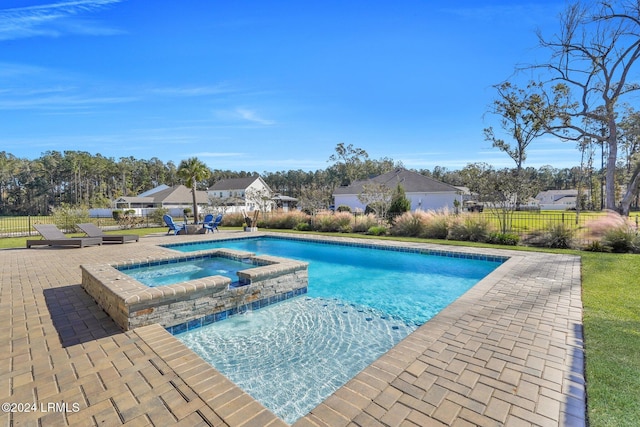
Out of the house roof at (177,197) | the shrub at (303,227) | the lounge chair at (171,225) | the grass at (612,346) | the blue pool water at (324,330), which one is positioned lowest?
the blue pool water at (324,330)

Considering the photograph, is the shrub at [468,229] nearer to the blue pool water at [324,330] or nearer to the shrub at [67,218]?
the blue pool water at [324,330]

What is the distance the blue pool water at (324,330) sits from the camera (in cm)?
318

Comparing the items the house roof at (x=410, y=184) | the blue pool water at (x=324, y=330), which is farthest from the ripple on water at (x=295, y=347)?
the house roof at (x=410, y=184)

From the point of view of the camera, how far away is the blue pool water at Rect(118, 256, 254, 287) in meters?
7.22

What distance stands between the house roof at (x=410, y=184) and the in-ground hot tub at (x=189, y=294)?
74.7 feet

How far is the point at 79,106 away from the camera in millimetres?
17312

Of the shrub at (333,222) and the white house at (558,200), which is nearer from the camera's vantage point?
the shrub at (333,222)

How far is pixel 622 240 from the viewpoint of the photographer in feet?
30.4

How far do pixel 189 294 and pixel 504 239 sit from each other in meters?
11.5

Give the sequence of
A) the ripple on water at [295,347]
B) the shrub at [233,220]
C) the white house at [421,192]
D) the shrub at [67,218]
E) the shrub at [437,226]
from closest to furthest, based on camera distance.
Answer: the ripple on water at [295,347]
the shrub at [437,226]
the shrub at [67,218]
the shrub at [233,220]
the white house at [421,192]

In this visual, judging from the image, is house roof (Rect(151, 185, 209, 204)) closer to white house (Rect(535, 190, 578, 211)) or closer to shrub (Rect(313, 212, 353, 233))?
shrub (Rect(313, 212, 353, 233))

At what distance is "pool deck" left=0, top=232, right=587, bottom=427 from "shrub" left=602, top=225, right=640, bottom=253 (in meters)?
7.12

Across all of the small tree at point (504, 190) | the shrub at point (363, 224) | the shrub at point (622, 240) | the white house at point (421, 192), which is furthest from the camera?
the white house at point (421, 192)

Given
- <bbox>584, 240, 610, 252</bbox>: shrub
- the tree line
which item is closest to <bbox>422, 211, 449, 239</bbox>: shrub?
<bbox>584, 240, 610, 252</bbox>: shrub
